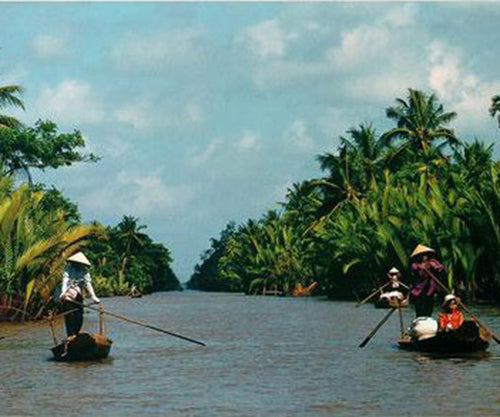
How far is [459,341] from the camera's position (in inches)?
679

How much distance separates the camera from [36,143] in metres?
44.8

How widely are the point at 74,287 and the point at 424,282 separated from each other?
696cm

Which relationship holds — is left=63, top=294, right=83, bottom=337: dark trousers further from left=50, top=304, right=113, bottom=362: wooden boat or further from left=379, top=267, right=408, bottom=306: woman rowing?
left=379, top=267, right=408, bottom=306: woman rowing

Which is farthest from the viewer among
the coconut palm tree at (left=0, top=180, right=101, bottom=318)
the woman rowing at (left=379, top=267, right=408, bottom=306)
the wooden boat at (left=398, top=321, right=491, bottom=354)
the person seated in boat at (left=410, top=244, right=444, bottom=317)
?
the coconut palm tree at (left=0, top=180, right=101, bottom=318)

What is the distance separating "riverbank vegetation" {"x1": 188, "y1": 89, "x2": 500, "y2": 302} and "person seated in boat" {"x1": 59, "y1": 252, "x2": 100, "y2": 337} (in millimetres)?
20868

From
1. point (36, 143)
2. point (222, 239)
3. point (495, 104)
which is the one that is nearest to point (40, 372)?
point (36, 143)

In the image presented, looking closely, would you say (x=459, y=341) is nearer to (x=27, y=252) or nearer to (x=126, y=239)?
(x=27, y=252)

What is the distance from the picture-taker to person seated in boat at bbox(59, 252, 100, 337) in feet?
59.7

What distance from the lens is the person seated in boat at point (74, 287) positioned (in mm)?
18188

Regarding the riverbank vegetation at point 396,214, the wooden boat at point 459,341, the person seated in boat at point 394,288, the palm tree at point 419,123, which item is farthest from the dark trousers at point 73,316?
the palm tree at point 419,123

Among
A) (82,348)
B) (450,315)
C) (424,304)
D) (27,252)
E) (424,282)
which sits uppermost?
(27,252)

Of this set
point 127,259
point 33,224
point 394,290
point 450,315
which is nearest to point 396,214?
point 394,290

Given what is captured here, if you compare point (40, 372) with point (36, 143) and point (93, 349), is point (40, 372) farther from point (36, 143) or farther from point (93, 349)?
point (36, 143)

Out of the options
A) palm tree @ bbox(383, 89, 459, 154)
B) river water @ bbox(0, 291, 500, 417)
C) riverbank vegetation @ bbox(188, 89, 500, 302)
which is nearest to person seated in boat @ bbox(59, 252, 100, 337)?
river water @ bbox(0, 291, 500, 417)
